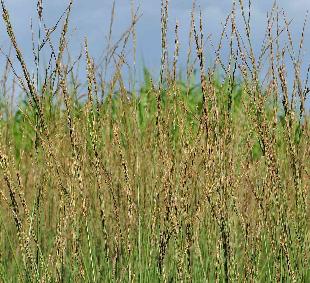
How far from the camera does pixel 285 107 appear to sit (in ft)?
10.5

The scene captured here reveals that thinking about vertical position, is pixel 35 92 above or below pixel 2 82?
below

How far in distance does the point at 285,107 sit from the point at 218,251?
0.77m

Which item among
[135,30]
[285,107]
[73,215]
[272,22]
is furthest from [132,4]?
[73,215]

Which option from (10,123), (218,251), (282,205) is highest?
(10,123)

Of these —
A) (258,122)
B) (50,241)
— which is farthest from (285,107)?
(50,241)

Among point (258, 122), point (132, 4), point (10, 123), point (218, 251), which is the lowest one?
point (218, 251)

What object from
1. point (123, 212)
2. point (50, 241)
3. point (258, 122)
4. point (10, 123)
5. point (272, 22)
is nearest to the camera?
point (258, 122)

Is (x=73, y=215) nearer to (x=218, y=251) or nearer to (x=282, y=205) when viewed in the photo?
(x=218, y=251)

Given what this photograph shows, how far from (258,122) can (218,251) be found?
Result: 60cm

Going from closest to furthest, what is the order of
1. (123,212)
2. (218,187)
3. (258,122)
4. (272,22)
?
(218,187) → (258,122) → (272,22) → (123,212)

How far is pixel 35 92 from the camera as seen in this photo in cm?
286

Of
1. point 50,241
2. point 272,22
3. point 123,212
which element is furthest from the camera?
point 50,241

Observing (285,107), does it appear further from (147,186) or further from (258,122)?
(147,186)

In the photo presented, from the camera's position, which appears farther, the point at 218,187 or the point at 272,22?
the point at 272,22
